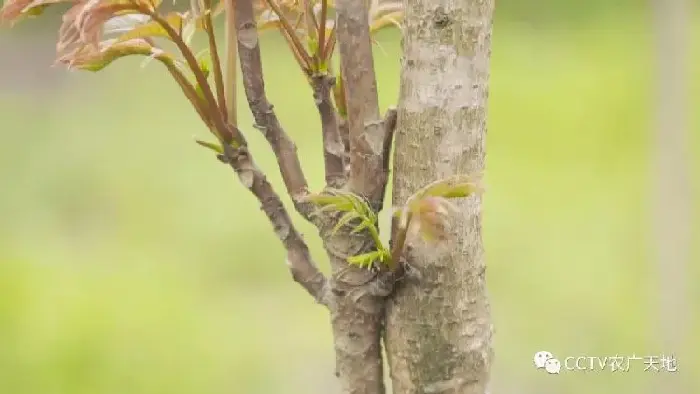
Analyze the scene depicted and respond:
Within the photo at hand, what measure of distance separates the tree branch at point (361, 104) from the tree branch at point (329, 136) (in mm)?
17

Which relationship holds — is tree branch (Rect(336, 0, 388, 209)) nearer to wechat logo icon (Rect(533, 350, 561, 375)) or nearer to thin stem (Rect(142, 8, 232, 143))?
thin stem (Rect(142, 8, 232, 143))

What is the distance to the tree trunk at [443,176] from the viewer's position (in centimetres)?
37

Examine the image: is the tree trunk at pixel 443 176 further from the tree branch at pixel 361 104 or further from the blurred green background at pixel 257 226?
the blurred green background at pixel 257 226

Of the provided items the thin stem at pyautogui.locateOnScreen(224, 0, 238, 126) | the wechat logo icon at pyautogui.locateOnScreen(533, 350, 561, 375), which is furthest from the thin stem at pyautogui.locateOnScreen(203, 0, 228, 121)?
the wechat logo icon at pyautogui.locateOnScreen(533, 350, 561, 375)

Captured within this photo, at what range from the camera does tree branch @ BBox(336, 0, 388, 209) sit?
0.36 meters

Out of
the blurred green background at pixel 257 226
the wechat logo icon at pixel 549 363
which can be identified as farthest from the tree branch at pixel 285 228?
the blurred green background at pixel 257 226

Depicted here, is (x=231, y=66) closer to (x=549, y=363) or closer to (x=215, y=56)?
(x=215, y=56)

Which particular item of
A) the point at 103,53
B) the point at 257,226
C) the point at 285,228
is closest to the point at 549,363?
the point at 285,228

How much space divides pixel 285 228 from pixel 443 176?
88mm

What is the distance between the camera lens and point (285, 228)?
1.35 feet

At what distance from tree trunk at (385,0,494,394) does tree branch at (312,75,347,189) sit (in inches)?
1.1

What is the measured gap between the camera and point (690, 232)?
1.22 metres

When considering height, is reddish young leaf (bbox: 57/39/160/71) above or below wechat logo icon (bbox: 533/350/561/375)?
above

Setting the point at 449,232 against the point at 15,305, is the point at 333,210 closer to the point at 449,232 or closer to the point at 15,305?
the point at 449,232
